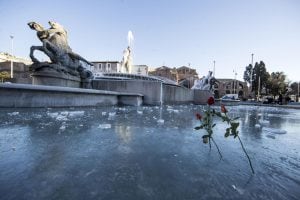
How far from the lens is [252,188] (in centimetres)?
135

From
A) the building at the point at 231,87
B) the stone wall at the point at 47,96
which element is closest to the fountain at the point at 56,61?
the stone wall at the point at 47,96

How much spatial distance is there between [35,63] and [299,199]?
9800mm

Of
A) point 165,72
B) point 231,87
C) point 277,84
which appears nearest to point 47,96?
point 277,84

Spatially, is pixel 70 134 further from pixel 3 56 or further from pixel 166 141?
pixel 3 56

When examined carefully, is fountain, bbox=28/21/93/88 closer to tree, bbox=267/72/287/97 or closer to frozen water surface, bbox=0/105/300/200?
frozen water surface, bbox=0/105/300/200

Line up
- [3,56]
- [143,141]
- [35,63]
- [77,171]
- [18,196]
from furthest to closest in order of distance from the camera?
[3,56]
[35,63]
[143,141]
[77,171]
[18,196]

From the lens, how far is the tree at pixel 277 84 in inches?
2223

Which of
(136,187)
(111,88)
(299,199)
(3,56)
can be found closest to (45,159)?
(136,187)

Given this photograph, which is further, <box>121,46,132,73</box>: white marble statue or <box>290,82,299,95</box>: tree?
<box>290,82,299,95</box>: tree

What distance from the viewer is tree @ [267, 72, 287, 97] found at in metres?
56.5

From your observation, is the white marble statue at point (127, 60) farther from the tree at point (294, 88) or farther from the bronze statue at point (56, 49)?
the tree at point (294, 88)

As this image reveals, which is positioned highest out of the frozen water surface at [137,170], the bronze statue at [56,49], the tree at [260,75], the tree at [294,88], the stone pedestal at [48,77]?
the tree at [260,75]

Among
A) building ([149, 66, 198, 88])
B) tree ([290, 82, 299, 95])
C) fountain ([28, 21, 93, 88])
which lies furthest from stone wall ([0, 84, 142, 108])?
tree ([290, 82, 299, 95])

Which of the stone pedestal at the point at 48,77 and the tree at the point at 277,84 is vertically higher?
the tree at the point at 277,84
